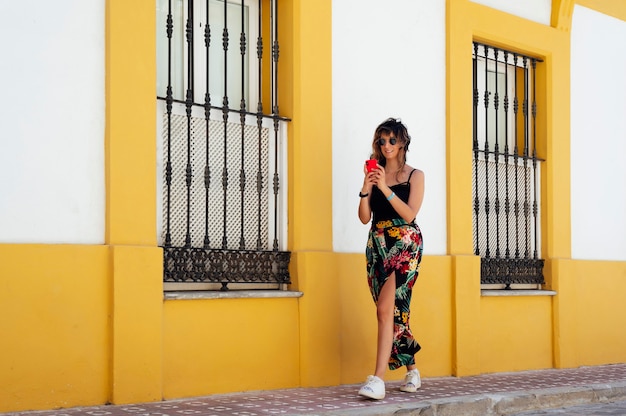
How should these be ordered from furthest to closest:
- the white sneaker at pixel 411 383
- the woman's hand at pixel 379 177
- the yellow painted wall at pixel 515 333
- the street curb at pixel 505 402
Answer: the yellow painted wall at pixel 515 333 < the white sneaker at pixel 411 383 < the woman's hand at pixel 379 177 < the street curb at pixel 505 402

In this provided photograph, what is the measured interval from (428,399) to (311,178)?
6.05ft

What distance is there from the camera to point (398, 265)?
21.4 feet

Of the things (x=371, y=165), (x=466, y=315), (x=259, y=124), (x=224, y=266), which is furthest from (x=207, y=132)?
(x=466, y=315)

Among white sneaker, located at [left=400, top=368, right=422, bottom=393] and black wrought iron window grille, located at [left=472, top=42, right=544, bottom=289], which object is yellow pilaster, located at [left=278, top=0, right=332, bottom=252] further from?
black wrought iron window grille, located at [left=472, top=42, right=544, bottom=289]

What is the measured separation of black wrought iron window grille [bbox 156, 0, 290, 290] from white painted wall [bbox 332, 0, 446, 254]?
52 centimetres

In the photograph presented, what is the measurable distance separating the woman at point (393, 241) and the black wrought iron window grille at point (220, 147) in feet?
2.77

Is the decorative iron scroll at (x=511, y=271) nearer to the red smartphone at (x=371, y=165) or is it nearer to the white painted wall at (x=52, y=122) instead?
the red smartphone at (x=371, y=165)

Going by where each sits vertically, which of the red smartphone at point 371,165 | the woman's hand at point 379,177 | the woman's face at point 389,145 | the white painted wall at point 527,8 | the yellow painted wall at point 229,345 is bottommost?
the yellow painted wall at point 229,345

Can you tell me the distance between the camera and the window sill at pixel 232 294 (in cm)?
622

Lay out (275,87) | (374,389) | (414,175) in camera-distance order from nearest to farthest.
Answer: (374,389) < (414,175) < (275,87)

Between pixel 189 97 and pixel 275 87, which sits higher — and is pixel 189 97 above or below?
below

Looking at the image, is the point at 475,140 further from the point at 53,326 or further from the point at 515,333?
the point at 53,326

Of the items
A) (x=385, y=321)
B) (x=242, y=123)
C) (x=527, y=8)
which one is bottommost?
(x=385, y=321)

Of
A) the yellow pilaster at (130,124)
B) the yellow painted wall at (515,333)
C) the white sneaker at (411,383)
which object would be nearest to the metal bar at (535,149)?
the yellow painted wall at (515,333)
